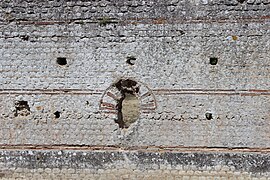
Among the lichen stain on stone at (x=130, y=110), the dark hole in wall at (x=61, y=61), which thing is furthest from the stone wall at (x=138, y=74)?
the lichen stain on stone at (x=130, y=110)

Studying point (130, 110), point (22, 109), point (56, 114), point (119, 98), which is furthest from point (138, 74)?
point (130, 110)

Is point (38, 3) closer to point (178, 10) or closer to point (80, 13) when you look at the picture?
point (80, 13)

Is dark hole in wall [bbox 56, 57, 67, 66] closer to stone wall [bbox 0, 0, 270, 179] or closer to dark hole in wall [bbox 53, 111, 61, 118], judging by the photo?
stone wall [bbox 0, 0, 270, 179]

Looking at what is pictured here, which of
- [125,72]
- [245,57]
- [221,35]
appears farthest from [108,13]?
[245,57]

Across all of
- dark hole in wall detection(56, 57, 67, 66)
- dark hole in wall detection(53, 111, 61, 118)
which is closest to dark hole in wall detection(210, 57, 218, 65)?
dark hole in wall detection(56, 57, 67, 66)

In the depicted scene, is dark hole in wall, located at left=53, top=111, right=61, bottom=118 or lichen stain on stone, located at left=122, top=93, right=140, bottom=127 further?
lichen stain on stone, located at left=122, top=93, right=140, bottom=127

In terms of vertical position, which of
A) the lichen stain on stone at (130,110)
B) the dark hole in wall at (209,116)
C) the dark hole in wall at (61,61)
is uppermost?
the dark hole in wall at (61,61)

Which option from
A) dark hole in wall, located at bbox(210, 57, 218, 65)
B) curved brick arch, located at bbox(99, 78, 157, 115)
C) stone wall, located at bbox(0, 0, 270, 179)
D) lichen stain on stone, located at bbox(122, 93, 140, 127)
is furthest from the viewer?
lichen stain on stone, located at bbox(122, 93, 140, 127)

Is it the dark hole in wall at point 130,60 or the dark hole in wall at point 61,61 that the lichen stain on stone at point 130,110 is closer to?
the dark hole in wall at point 130,60

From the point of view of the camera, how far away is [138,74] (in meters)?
6.98

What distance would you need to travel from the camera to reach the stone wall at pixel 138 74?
6707mm

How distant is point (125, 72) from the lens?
6992 mm

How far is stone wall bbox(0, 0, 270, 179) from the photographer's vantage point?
6.71 m

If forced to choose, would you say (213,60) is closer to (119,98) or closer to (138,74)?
(138,74)
